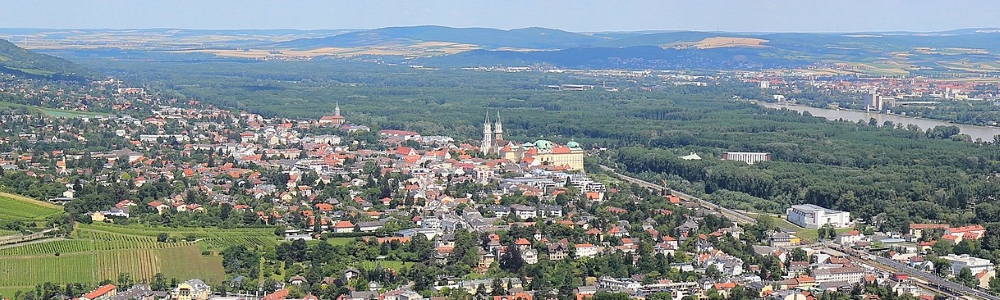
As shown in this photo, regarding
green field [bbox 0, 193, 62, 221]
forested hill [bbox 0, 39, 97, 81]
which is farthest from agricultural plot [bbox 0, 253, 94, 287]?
forested hill [bbox 0, 39, 97, 81]

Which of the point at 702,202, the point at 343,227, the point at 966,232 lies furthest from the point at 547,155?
the point at 966,232

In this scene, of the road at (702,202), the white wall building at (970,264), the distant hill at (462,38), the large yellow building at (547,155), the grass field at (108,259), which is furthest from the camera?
the distant hill at (462,38)

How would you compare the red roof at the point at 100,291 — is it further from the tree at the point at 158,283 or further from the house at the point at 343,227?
the house at the point at 343,227

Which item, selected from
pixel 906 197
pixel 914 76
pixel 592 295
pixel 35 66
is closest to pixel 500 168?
pixel 906 197

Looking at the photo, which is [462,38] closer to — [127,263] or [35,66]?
[35,66]

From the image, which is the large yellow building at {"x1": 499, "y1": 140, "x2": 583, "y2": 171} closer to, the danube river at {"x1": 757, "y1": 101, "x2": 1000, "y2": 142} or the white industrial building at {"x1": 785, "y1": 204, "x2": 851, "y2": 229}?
the white industrial building at {"x1": 785, "y1": 204, "x2": 851, "y2": 229}

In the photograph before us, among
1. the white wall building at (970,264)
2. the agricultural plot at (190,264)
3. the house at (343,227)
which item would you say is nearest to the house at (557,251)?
the house at (343,227)

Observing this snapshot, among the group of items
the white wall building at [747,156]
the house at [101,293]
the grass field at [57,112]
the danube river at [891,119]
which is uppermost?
the house at [101,293]
